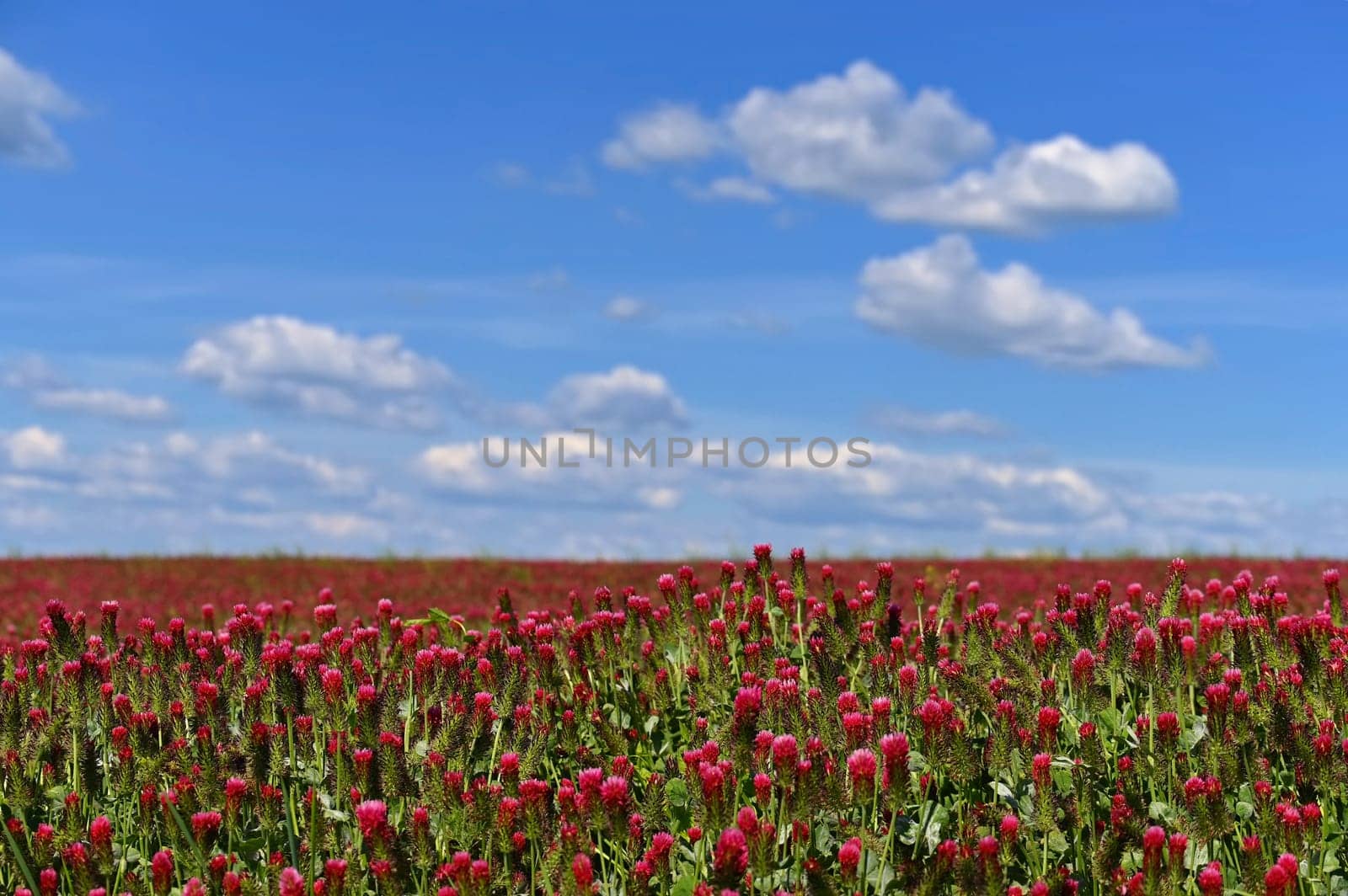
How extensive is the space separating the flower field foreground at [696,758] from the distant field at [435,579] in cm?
704

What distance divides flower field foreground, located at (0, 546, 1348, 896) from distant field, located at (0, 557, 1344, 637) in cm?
704

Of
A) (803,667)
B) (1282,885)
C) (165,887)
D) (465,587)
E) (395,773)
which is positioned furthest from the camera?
(465,587)

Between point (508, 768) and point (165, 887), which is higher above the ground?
point (508, 768)

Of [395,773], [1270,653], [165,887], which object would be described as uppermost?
[1270,653]

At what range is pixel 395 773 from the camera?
12.0 feet

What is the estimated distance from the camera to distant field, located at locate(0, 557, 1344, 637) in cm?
1368

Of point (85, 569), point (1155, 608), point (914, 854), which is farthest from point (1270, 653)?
point (85, 569)

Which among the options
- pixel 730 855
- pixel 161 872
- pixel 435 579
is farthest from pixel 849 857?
pixel 435 579

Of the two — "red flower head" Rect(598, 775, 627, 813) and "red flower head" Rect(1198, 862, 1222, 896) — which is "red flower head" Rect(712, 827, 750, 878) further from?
"red flower head" Rect(1198, 862, 1222, 896)

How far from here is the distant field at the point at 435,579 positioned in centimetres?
1368

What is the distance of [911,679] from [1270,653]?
1.51 metres

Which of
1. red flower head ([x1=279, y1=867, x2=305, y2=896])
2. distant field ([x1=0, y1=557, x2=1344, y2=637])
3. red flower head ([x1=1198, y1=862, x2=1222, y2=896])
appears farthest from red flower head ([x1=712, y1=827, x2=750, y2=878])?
distant field ([x1=0, y1=557, x2=1344, y2=637])

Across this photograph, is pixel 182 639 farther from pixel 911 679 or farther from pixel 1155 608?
pixel 1155 608

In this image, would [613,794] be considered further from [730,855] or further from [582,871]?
[730,855]
